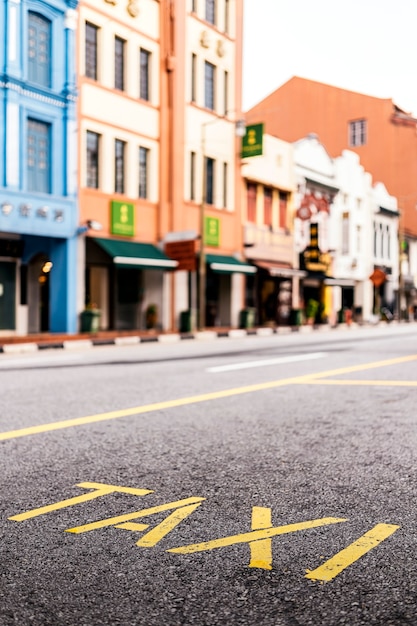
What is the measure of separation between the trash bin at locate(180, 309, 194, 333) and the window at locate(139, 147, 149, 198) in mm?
4584

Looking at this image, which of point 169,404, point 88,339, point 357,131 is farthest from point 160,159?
point 357,131

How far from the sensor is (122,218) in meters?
26.8

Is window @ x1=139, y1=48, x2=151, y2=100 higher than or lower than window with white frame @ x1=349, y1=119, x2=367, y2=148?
lower

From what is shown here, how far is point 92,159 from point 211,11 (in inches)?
421

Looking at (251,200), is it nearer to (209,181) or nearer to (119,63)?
(209,181)

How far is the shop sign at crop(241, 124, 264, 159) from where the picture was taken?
32438 mm

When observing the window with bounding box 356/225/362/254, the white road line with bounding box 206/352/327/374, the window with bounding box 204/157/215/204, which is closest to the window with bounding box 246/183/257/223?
the window with bounding box 204/157/215/204

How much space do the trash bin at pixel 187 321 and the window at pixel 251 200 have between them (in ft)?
25.5

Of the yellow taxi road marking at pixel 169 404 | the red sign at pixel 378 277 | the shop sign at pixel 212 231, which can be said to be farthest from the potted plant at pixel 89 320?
the red sign at pixel 378 277


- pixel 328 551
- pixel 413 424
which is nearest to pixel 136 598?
pixel 328 551

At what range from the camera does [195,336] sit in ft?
85.3

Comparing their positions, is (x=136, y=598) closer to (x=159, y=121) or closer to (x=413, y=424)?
(x=413, y=424)

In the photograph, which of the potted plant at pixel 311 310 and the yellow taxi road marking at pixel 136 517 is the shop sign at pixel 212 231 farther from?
the yellow taxi road marking at pixel 136 517

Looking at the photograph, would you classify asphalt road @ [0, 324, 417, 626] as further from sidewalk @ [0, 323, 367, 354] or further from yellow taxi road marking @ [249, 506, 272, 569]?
sidewalk @ [0, 323, 367, 354]
